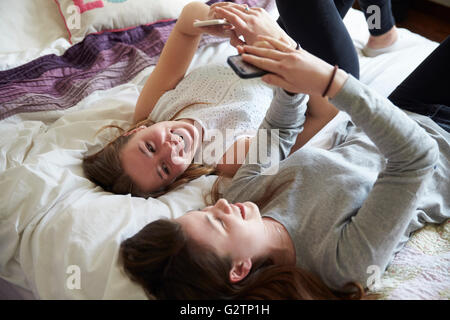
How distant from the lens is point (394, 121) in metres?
0.73

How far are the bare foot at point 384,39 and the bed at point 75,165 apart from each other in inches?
2.6

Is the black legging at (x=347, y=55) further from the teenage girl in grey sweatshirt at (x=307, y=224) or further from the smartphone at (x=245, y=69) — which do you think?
the smartphone at (x=245, y=69)

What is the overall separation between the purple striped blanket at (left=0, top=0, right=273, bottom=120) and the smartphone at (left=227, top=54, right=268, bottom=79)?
73cm

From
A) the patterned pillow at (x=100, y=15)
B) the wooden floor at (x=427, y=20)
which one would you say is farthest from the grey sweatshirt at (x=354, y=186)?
the wooden floor at (x=427, y=20)

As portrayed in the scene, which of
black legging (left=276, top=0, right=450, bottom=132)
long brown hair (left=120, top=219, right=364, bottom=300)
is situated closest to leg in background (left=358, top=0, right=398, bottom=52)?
black legging (left=276, top=0, right=450, bottom=132)

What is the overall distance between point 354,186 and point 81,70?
104 cm

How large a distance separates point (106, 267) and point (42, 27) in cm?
118

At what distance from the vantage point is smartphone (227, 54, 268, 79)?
73 centimetres

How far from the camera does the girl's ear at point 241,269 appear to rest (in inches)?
30.4

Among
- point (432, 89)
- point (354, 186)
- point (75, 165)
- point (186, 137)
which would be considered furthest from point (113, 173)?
point (432, 89)

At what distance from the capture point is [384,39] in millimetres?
1474

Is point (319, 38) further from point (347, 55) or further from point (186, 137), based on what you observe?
point (186, 137)

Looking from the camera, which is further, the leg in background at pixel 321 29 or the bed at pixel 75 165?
the leg in background at pixel 321 29
